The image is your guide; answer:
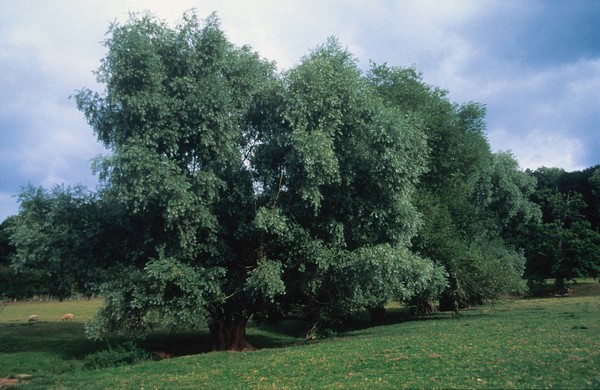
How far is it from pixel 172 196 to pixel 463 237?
2779 centimetres

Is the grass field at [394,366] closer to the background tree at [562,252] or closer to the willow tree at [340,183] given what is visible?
the willow tree at [340,183]

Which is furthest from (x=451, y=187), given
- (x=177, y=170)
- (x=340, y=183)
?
(x=177, y=170)

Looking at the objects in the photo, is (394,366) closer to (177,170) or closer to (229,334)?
(177,170)

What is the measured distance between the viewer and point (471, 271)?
3691 cm

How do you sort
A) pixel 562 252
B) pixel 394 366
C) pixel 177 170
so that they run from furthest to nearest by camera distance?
pixel 562 252
pixel 177 170
pixel 394 366

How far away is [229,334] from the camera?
27.8m

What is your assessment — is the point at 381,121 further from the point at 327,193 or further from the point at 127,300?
the point at 127,300

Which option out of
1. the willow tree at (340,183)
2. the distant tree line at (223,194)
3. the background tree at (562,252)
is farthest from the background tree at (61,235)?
the background tree at (562,252)

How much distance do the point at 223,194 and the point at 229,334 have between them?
8.60 meters

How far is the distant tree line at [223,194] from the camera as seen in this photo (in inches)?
886

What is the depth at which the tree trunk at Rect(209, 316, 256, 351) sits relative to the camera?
2753 cm

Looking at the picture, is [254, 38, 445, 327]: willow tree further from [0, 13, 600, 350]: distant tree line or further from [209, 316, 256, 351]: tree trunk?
[209, 316, 256, 351]: tree trunk

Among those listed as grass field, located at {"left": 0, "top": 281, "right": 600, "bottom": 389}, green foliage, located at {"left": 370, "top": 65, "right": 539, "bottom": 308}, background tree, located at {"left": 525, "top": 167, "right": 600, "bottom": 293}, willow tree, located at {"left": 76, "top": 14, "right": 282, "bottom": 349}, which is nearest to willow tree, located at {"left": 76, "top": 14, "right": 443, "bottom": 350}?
willow tree, located at {"left": 76, "top": 14, "right": 282, "bottom": 349}

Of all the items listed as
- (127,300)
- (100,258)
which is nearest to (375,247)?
(127,300)
